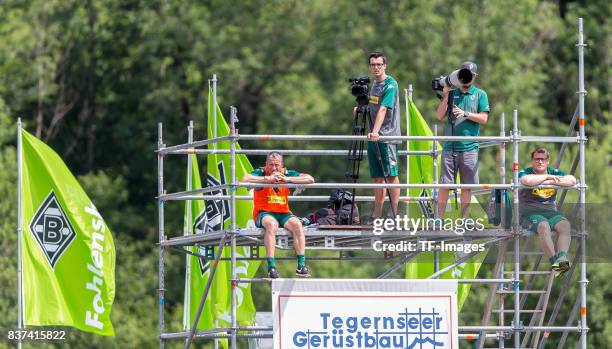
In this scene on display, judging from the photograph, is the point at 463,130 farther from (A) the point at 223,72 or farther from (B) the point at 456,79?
(A) the point at 223,72

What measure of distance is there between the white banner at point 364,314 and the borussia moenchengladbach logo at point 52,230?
7274 millimetres

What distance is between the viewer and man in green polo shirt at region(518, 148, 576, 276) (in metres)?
25.2

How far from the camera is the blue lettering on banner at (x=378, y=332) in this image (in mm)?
24891

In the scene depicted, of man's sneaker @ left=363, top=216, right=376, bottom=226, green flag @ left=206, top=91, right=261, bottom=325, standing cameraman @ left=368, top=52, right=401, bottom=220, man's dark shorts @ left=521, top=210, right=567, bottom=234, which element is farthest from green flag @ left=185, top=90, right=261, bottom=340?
man's dark shorts @ left=521, top=210, right=567, bottom=234

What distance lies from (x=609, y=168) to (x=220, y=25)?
430 inches

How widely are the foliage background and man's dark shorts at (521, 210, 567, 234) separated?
23.2m

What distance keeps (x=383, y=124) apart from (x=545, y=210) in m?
2.10

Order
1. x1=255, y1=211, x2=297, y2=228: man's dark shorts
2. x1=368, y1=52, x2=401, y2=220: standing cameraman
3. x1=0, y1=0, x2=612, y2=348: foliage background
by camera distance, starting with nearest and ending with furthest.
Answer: x1=255, y1=211, x2=297, y2=228: man's dark shorts < x1=368, y1=52, x2=401, y2=220: standing cameraman < x1=0, y1=0, x2=612, y2=348: foliage background

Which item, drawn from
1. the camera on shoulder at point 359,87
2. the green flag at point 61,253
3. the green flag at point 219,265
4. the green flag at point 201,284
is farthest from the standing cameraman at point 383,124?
the green flag at point 201,284

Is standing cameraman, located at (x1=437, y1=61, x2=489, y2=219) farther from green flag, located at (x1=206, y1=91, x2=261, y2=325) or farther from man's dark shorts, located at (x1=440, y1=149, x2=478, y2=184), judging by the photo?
green flag, located at (x1=206, y1=91, x2=261, y2=325)

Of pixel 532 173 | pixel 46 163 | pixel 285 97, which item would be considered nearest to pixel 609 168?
pixel 285 97

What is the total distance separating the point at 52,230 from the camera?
31391 millimetres

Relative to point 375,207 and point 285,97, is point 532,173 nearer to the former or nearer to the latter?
point 375,207

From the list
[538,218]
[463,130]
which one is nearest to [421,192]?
[463,130]
